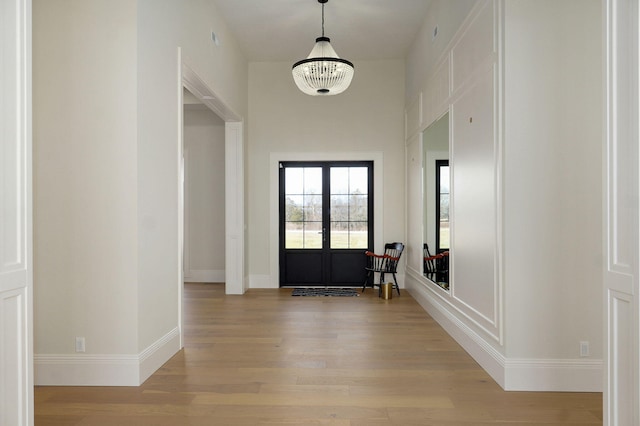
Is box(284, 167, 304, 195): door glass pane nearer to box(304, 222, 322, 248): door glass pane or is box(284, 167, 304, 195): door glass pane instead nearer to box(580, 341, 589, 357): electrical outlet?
box(304, 222, 322, 248): door glass pane

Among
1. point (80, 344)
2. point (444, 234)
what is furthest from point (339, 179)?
point (80, 344)

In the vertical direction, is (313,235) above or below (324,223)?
below

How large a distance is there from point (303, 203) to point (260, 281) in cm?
150

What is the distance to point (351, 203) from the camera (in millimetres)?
7828

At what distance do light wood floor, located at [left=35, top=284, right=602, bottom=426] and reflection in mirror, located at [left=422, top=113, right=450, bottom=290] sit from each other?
0.83m

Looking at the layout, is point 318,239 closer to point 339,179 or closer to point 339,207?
point 339,207

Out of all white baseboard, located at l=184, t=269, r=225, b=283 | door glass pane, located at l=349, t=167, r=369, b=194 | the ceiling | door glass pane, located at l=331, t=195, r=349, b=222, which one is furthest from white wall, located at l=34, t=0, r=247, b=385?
white baseboard, located at l=184, t=269, r=225, b=283

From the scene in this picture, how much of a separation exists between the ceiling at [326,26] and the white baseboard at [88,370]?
4.16 meters

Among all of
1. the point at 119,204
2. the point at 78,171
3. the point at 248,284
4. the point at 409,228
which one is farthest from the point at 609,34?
the point at 248,284

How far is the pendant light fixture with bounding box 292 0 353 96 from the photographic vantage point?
16.8 ft

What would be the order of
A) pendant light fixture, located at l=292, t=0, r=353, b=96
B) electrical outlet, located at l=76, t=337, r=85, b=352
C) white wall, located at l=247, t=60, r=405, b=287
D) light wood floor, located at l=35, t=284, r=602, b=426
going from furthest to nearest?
white wall, located at l=247, t=60, r=405, b=287 < pendant light fixture, located at l=292, t=0, r=353, b=96 < electrical outlet, located at l=76, t=337, r=85, b=352 < light wood floor, located at l=35, t=284, r=602, b=426

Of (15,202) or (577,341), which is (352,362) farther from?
(15,202)

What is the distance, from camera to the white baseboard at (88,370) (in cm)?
331

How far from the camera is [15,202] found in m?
1.98
